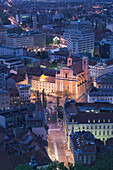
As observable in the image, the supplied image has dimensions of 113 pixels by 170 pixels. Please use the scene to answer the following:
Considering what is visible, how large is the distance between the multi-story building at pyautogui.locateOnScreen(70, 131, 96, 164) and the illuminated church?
2757 centimetres

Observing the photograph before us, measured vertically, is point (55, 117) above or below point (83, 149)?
below

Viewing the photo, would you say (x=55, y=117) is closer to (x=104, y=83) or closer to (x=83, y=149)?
(x=104, y=83)

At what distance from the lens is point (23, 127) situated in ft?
155

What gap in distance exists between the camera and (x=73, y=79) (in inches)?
2783

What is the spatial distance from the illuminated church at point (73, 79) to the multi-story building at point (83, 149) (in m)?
27.6

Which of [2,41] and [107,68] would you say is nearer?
[107,68]

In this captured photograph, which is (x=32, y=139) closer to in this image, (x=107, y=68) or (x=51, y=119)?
(x=51, y=119)

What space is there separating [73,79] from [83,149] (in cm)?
3109

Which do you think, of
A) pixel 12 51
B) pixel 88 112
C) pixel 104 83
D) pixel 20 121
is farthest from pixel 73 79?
pixel 12 51

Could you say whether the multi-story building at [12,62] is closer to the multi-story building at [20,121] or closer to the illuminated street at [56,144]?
the illuminated street at [56,144]

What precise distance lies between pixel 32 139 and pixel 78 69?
105ft

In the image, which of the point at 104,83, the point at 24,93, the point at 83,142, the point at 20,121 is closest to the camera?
the point at 83,142

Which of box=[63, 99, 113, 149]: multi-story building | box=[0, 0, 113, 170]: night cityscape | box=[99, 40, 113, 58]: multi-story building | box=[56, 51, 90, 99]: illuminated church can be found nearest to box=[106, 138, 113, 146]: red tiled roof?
box=[0, 0, 113, 170]: night cityscape

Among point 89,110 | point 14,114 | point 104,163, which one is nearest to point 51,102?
point 89,110
